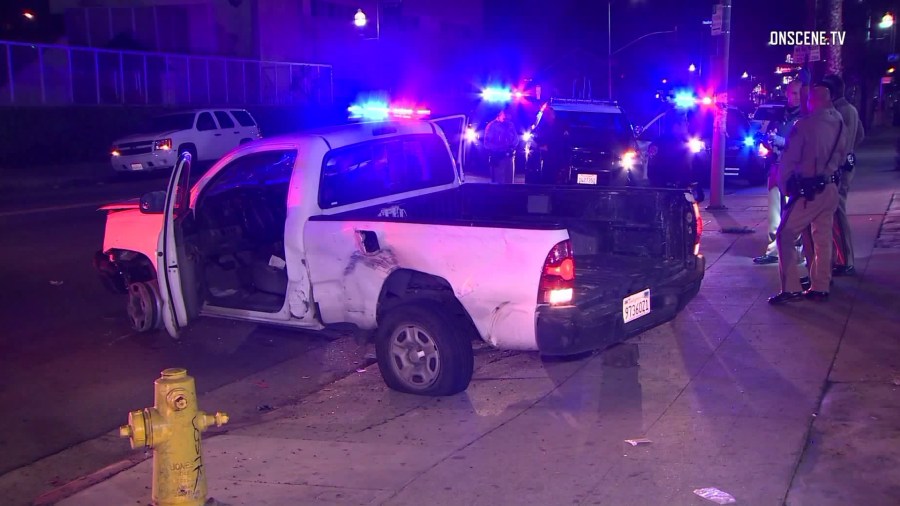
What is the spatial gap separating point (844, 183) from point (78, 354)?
7165mm

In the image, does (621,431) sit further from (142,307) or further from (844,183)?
(844,183)

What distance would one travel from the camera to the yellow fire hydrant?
4.23m

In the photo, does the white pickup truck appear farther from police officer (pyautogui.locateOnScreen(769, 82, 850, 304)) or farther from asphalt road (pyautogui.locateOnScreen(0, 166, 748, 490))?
police officer (pyautogui.locateOnScreen(769, 82, 850, 304))

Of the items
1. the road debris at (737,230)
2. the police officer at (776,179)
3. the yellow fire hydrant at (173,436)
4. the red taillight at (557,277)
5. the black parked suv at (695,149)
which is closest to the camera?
the yellow fire hydrant at (173,436)

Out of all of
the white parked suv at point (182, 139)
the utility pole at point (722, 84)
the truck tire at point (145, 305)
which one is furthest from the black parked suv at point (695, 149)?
the truck tire at point (145, 305)

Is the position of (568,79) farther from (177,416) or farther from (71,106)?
(177,416)

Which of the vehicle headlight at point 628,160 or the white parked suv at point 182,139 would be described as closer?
the vehicle headlight at point 628,160

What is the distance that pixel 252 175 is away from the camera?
27.2ft

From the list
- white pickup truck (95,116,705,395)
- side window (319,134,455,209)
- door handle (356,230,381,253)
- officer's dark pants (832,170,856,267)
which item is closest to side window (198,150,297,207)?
white pickup truck (95,116,705,395)

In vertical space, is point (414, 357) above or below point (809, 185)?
below

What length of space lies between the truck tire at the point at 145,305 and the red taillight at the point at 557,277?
358cm

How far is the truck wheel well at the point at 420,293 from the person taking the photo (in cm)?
626

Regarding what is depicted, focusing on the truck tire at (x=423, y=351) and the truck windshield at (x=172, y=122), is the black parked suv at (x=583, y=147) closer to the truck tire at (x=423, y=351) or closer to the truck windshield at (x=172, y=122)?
the truck tire at (x=423, y=351)

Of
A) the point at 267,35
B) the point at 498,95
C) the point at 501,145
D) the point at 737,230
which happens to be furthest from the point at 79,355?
the point at 267,35
